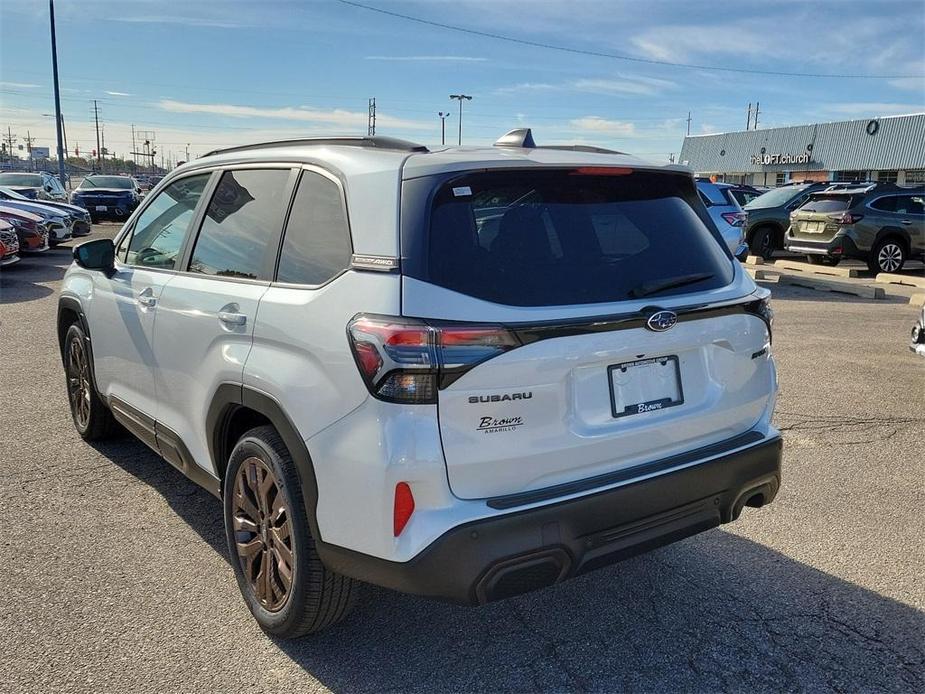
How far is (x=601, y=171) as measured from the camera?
9.46 ft

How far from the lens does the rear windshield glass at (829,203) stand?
52.9ft

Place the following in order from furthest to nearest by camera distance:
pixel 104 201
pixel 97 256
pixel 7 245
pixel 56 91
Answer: pixel 56 91 → pixel 104 201 → pixel 7 245 → pixel 97 256

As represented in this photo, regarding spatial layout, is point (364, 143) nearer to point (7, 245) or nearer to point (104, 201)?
point (7, 245)

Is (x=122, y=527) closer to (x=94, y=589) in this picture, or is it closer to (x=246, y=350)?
(x=94, y=589)

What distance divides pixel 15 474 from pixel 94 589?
167 centimetres

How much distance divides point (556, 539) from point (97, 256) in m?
3.01

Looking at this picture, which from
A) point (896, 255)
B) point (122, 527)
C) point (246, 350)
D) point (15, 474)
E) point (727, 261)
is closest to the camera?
point (246, 350)

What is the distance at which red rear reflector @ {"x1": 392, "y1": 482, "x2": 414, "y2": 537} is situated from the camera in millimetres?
2383

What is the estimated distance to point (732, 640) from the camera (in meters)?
3.02

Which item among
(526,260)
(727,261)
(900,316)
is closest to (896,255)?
(900,316)

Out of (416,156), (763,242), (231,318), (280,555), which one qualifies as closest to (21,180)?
(763,242)

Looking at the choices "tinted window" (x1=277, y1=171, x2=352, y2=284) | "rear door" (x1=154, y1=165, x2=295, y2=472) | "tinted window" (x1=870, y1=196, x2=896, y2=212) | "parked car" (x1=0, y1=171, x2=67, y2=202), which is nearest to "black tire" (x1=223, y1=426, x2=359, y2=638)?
"rear door" (x1=154, y1=165, x2=295, y2=472)

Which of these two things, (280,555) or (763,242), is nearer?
(280,555)

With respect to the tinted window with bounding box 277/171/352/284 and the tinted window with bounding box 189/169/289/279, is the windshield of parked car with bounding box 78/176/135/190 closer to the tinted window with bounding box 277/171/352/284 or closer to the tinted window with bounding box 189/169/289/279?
the tinted window with bounding box 189/169/289/279
